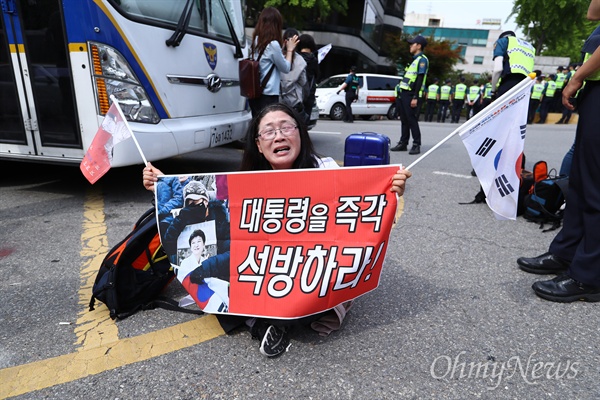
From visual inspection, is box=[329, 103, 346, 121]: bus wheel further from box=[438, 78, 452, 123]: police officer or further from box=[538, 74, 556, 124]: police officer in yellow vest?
box=[538, 74, 556, 124]: police officer in yellow vest

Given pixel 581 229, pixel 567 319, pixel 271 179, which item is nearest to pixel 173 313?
pixel 271 179

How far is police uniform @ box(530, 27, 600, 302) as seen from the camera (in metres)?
2.17

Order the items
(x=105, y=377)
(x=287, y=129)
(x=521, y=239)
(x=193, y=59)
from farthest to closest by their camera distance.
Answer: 1. (x=193, y=59)
2. (x=521, y=239)
3. (x=287, y=129)
4. (x=105, y=377)

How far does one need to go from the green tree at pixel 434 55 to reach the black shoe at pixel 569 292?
25390 mm

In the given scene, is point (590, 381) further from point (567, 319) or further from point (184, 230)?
point (184, 230)

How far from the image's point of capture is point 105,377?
1.67m

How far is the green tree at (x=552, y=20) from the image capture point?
21.4m

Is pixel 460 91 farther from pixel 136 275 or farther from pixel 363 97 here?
pixel 136 275

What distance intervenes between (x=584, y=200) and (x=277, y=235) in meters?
1.75

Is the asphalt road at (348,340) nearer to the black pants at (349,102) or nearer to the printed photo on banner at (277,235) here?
the printed photo on banner at (277,235)

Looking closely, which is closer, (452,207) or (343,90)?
(452,207)

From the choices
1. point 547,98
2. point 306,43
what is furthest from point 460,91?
point 306,43

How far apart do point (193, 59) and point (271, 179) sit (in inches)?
102

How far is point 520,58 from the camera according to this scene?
12.3 feet
